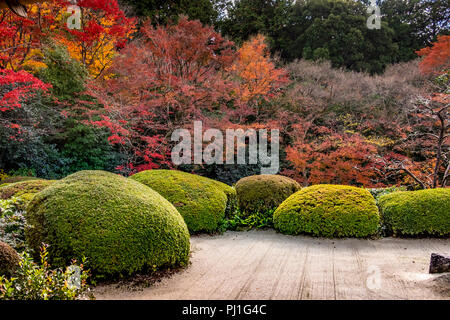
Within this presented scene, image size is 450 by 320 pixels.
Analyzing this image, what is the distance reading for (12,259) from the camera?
276 centimetres

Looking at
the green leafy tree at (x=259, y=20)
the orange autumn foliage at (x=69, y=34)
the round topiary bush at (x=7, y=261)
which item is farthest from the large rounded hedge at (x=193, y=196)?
the green leafy tree at (x=259, y=20)

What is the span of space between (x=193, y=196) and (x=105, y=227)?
2.84 m

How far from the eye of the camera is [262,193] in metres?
7.00

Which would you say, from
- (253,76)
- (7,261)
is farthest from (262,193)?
(253,76)

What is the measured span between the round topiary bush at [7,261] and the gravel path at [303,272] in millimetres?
744

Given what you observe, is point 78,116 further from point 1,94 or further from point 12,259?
point 12,259

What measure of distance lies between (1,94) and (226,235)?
267 inches

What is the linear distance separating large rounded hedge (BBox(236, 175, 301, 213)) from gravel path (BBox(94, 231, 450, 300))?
1.40 metres

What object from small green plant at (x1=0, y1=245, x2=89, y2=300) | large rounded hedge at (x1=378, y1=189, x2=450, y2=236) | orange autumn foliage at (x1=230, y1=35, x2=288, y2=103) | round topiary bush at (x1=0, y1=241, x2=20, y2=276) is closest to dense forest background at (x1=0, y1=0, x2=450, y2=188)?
orange autumn foliage at (x1=230, y1=35, x2=288, y2=103)

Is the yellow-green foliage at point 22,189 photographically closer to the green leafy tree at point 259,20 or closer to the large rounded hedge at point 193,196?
the large rounded hedge at point 193,196

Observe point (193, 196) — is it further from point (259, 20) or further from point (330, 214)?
point (259, 20)

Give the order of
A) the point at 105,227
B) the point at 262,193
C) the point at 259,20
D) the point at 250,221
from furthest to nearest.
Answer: the point at 259,20, the point at 262,193, the point at 250,221, the point at 105,227

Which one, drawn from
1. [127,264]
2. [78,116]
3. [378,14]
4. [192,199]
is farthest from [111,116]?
[378,14]

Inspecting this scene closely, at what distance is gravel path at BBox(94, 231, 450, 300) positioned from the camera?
297 cm
